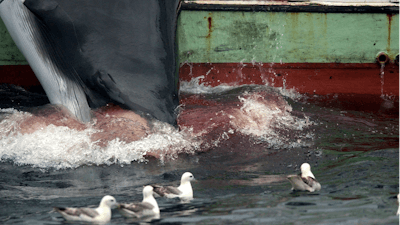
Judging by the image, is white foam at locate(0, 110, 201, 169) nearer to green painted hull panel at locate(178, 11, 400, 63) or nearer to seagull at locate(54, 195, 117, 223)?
seagull at locate(54, 195, 117, 223)

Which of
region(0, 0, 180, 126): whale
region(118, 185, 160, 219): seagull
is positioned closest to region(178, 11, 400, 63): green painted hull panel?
region(0, 0, 180, 126): whale

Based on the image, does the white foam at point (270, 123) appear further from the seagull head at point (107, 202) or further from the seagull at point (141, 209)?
the seagull head at point (107, 202)

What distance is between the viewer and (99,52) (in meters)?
5.82

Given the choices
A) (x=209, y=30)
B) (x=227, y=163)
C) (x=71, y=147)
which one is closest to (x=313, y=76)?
(x=209, y=30)

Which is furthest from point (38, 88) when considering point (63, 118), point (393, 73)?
point (393, 73)

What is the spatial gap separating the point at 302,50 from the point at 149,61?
9.52 ft

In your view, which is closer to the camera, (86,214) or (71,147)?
(86,214)

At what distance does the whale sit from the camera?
571 cm

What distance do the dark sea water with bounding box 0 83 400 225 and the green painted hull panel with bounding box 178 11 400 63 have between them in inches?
32.9

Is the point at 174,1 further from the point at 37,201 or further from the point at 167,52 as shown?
the point at 37,201

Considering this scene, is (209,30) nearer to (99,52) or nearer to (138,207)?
(99,52)

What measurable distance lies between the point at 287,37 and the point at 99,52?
3.23 meters

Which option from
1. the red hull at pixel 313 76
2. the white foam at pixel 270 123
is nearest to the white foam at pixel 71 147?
the white foam at pixel 270 123

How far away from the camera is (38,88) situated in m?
7.44
